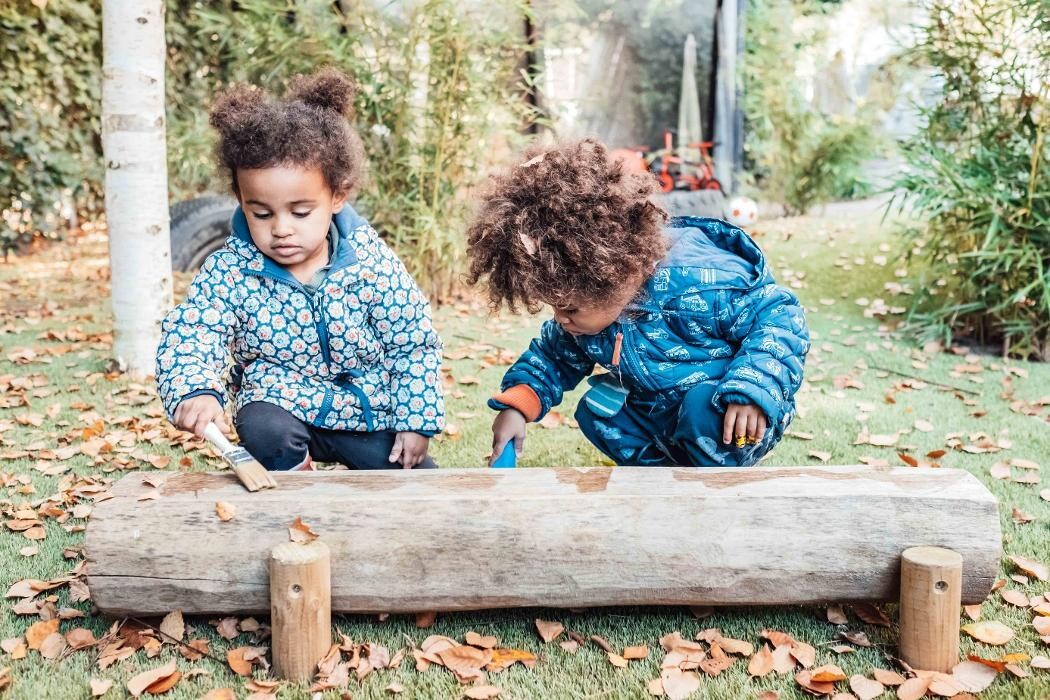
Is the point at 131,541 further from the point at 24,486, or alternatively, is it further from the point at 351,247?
the point at 24,486

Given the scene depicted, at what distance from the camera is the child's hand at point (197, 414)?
233 centimetres

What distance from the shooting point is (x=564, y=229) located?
230 centimetres

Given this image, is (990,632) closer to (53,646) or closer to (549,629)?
(549,629)

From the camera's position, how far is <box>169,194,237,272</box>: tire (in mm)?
7086

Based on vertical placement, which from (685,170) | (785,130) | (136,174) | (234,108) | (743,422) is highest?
(785,130)

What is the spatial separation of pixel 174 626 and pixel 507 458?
0.99 metres

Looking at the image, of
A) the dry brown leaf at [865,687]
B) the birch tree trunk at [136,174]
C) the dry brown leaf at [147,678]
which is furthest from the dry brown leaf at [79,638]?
the birch tree trunk at [136,174]

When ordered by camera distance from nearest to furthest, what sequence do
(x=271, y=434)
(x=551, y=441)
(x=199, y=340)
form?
(x=199, y=340)
(x=271, y=434)
(x=551, y=441)

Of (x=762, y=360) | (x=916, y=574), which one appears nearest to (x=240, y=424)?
(x=762, y=360)

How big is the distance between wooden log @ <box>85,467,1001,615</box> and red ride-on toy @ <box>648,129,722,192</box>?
21.7ft

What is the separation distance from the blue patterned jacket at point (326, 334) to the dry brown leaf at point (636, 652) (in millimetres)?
945

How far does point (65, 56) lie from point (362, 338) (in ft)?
24.4

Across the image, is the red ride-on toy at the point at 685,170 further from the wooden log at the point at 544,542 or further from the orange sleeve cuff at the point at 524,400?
the wooden log at the point at 544,542

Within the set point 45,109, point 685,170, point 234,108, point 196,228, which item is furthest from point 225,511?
point 685,170
